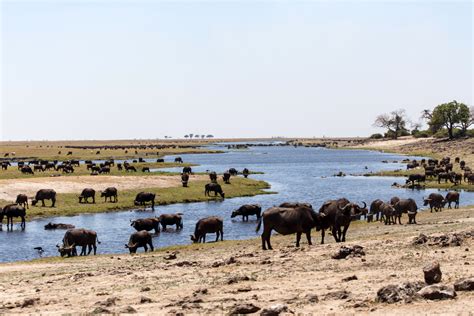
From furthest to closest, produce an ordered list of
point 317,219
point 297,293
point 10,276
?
point 317,219 → point 10,276 → point 297,293

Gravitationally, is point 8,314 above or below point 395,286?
below

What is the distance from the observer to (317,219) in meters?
25.3

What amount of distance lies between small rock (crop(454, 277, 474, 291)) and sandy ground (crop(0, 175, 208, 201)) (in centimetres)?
4464

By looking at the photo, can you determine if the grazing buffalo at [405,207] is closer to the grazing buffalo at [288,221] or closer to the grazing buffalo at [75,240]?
the grazing buffalo at [288,221]

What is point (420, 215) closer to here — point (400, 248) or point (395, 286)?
point (400, 248)

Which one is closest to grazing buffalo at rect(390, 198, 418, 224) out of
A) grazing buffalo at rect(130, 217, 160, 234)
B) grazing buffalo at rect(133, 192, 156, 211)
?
grazing buffalo at rect(130, 217, 160, 234)

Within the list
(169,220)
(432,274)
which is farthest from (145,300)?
(169,220)

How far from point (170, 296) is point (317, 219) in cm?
1141

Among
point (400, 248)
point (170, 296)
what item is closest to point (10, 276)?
point (170, 296)

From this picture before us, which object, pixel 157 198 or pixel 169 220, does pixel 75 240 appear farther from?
pixel 157 198

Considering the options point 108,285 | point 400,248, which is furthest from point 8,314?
point 400,248

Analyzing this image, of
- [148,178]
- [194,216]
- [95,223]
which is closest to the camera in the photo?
[95,223]

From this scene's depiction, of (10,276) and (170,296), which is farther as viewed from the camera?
(10,276)

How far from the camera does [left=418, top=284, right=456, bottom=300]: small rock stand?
39.5ft
